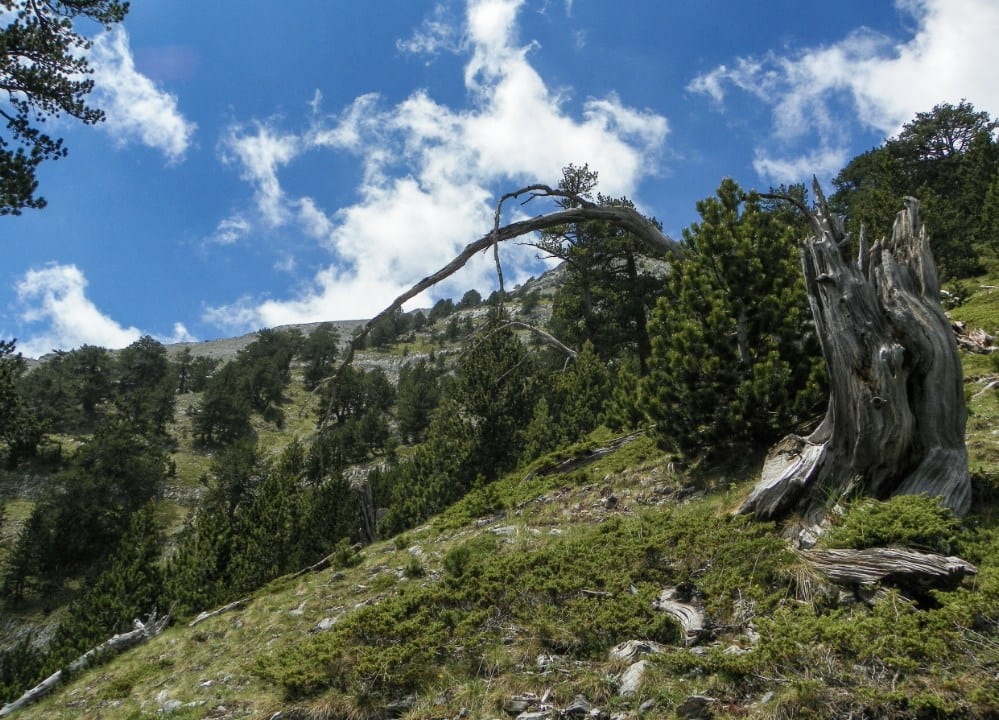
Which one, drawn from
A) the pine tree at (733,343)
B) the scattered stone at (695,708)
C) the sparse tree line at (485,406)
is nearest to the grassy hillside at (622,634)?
the scattered stone at (695,708)

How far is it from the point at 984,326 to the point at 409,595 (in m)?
16.9

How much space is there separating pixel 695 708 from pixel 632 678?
0.68m

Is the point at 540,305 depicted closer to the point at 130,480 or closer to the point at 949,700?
the point at 130,480

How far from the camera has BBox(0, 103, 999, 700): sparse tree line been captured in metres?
9.81

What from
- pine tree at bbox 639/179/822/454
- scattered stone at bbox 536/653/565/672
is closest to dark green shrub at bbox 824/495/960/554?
scattered stone at bbox 536/653/565/672

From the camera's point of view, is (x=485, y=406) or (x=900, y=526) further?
(x=485, y=406)

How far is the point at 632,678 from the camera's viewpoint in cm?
469

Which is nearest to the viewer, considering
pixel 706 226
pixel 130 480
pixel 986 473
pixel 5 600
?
pixel 986 473

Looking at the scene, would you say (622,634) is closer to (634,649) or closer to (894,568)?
(634,649)

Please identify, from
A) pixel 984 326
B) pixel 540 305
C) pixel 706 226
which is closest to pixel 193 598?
pixel 706 226

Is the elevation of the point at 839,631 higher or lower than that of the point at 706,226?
lower

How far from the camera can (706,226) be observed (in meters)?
10.4

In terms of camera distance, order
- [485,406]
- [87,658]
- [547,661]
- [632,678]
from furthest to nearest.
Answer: [485,406] → [87,658] → [547,661] → [632,678]

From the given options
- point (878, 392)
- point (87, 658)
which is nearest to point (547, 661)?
point (878, 392)
